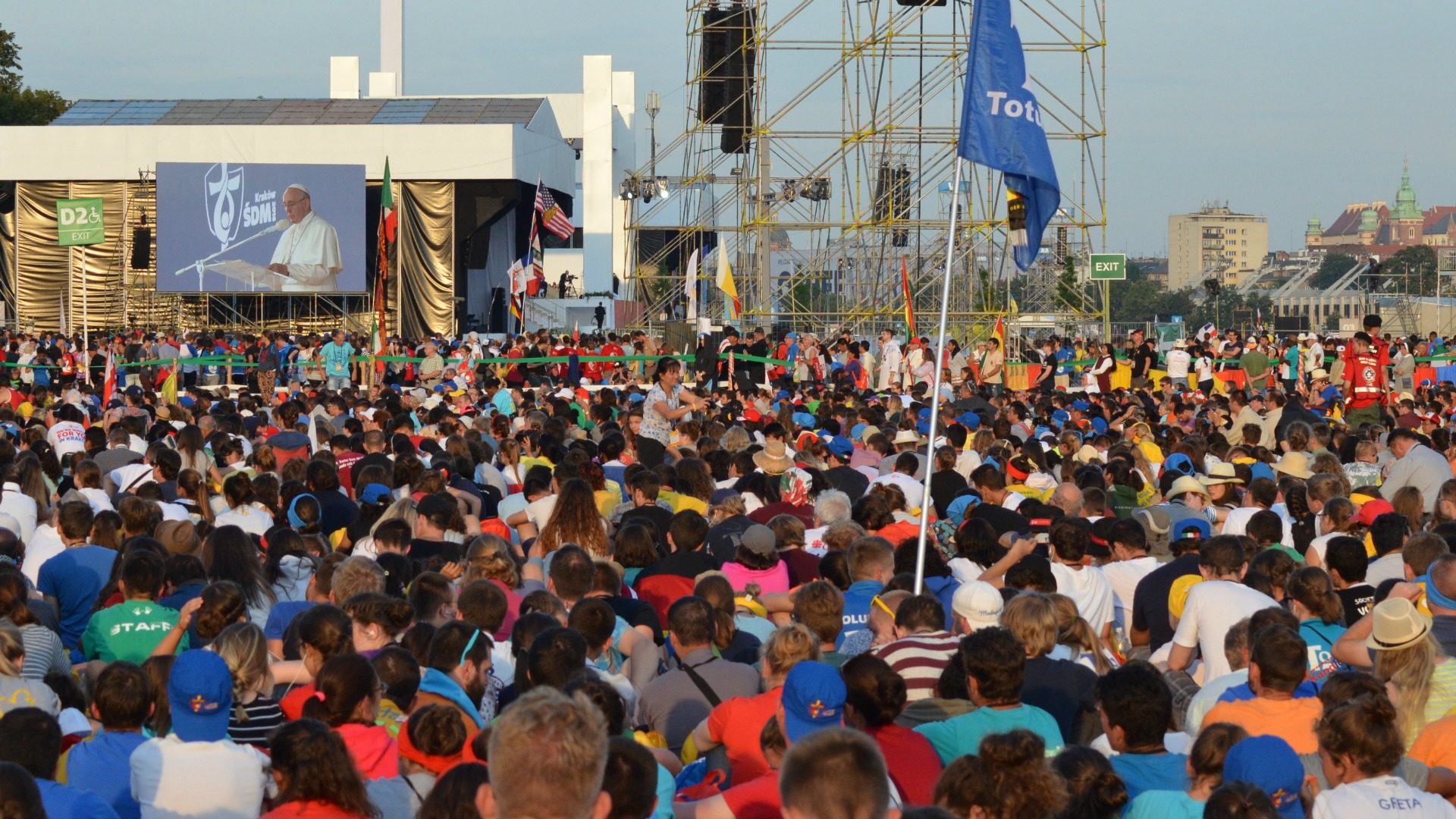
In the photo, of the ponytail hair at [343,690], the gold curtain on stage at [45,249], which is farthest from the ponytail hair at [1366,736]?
the gold curtain on stage at [45,249]

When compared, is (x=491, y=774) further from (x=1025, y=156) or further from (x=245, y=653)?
(x=1025, y=156)

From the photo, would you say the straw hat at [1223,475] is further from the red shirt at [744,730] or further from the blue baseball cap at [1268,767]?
the blue baseball cap at [1268,767]

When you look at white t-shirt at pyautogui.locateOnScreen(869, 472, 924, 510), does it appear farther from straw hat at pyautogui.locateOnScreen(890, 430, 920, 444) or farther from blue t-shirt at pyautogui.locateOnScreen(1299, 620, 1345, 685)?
blue t-shirt at pyautogui.locateOnScreen(1299, 620, 1345, 685)

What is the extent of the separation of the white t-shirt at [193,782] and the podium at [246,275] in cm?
4152

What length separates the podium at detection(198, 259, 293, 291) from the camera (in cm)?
4469

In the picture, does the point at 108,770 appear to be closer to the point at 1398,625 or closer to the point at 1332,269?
the point at 1398,625

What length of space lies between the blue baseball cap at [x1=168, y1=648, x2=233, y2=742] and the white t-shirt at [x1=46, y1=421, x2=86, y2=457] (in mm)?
8871

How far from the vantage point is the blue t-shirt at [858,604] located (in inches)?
286

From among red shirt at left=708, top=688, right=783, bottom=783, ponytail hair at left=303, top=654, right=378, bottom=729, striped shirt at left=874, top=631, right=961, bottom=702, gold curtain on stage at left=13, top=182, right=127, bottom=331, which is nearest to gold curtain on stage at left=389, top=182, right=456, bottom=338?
gold curtain on stage at left=13, top=182, right=127, bottom=331

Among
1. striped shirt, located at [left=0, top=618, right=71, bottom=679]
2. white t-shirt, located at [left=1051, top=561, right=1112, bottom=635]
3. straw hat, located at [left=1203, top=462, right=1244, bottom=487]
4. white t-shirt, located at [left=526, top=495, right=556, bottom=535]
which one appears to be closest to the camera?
striped shirt, located at [left=0, top=618, right=71, bottom=679]

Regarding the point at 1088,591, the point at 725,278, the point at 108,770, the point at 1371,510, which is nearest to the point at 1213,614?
the point at 1088,591

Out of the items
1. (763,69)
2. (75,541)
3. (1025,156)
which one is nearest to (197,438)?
(75,541)

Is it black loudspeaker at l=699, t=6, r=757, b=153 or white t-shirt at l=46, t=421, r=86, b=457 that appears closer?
white t-shirt at l=46, t=421, r=86, b=457

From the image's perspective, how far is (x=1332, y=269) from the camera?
579 feet
